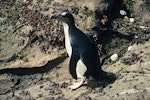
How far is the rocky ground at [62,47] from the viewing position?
224 inches

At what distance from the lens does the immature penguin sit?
5594 mm

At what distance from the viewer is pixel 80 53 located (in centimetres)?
562

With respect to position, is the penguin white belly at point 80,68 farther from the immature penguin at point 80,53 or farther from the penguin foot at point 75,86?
the penguin foot at point 75,86

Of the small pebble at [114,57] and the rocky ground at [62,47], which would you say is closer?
the rocky ground at [62,47]

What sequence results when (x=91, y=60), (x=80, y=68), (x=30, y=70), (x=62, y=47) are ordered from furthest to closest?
(x=62, y=47), (x=30, y=70), (x=80, y=68), (x=91, y=60)

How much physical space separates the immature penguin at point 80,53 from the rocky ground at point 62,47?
0.18 m

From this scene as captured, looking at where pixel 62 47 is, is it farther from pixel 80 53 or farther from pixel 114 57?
pixel 80 53

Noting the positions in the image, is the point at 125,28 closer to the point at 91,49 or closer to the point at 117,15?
the point at 117,15

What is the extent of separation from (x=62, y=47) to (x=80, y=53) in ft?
3.22

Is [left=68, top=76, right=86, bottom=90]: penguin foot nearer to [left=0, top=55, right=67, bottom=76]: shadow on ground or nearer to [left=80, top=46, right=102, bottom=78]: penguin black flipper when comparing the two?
[left=80, top=46, right=102, bottom=78]: penguin black flipper

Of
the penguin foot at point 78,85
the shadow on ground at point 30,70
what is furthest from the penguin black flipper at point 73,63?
the shadow on ground at point 30,70

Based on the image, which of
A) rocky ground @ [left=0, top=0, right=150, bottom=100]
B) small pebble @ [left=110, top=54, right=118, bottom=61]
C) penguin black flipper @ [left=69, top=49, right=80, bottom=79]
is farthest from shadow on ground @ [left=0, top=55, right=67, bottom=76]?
small pebble @ [left=110, top=54, right=118, bottom=61]

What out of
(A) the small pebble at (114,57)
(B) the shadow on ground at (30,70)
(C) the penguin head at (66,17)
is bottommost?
(B) the shadow on ground at (30,70)

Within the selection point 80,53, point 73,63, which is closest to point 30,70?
point 73,63
